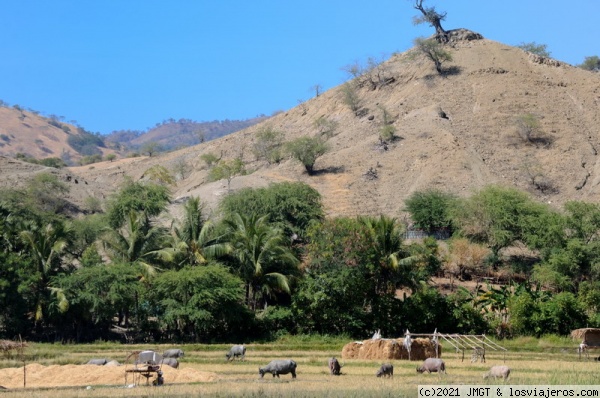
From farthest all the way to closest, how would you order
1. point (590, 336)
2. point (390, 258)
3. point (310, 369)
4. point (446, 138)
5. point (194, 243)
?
point (446, 138) < point (194, 243) < point (390, 258) < point (590, 336) < point (310, 369)

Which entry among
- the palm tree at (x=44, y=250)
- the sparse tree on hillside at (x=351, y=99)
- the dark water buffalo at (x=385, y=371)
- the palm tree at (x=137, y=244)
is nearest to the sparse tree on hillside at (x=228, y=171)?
the sparse tree on hillside at (x=351, y=99)

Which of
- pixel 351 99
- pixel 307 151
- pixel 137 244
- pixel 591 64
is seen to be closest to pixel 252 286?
pixel 137 244

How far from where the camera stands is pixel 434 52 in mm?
108688

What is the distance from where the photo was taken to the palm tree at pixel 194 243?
53250mm

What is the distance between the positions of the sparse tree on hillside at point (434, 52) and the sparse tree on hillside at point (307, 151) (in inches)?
1044

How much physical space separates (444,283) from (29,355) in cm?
3286

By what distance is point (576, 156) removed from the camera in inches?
3494

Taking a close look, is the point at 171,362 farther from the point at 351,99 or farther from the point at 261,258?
the point at 351,99

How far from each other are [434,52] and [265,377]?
8270 cm

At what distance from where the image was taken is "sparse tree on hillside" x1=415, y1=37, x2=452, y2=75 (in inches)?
4267

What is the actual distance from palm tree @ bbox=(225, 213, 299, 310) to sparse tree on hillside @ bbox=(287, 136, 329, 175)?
3365 centimetres

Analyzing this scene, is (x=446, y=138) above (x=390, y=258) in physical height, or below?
above

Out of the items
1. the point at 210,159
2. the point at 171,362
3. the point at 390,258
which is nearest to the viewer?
the point at 171,362

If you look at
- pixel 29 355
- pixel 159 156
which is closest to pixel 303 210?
pixel 29 355
